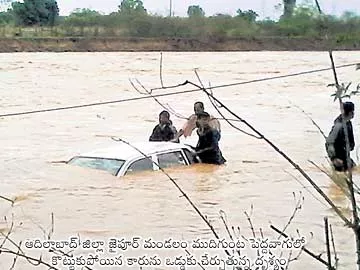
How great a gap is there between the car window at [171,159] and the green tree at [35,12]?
43462mm

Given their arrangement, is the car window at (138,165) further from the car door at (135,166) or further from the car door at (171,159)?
the car door at (171,159)

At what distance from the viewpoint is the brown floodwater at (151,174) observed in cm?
896

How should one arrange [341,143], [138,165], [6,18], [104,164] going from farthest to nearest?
[6,18]
[104,164]
[138,165]
[341,143]

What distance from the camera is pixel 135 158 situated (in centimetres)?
1036

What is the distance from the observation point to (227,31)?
55.3m

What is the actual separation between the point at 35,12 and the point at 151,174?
47.2 m

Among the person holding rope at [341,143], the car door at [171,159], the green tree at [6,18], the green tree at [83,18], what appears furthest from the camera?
the green tree at [83,18]

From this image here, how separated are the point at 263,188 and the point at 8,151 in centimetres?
591

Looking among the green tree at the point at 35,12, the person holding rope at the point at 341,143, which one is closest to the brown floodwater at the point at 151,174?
the person holding rope at the point at 341,143

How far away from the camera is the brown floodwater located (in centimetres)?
896

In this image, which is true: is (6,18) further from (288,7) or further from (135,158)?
(288,7)

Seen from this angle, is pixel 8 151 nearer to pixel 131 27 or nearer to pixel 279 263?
pixel 279 263

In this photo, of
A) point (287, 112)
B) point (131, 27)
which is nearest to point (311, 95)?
point (287, 112)

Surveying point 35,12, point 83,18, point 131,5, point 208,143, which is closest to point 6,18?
point 35,12
